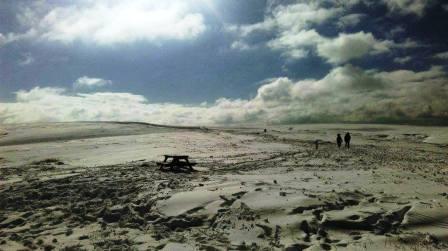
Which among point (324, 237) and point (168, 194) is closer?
point (324, 237)

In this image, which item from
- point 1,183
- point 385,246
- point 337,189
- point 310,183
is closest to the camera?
point 385,246

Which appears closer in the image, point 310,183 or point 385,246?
point 385,246

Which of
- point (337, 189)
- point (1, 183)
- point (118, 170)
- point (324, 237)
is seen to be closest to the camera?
point (324, 237)

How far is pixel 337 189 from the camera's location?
43.6 ft

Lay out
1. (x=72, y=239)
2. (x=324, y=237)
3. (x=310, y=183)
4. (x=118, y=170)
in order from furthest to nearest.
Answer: (x=118, y=170) → (x=310, y=183) → (x=72, y=239) → (x=324, y=237)

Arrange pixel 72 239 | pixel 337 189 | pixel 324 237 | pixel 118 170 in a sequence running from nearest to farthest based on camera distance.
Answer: pixel 324 237, pixel 72 239, pixel 337 189, pixel 118 170

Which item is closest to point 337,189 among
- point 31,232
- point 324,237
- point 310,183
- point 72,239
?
point 310,183

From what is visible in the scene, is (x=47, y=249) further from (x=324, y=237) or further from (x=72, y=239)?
(x=324, y=237)

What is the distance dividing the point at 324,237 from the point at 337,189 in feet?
14.3

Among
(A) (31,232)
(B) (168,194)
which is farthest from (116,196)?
(A) (31,232)

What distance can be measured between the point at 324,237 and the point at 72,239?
21.7 ft

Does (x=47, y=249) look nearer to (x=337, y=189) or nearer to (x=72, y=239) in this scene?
(x=72, y=239)

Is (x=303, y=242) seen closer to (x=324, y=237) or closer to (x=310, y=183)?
(x=324, y=237)

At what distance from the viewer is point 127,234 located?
10219 millimetres
